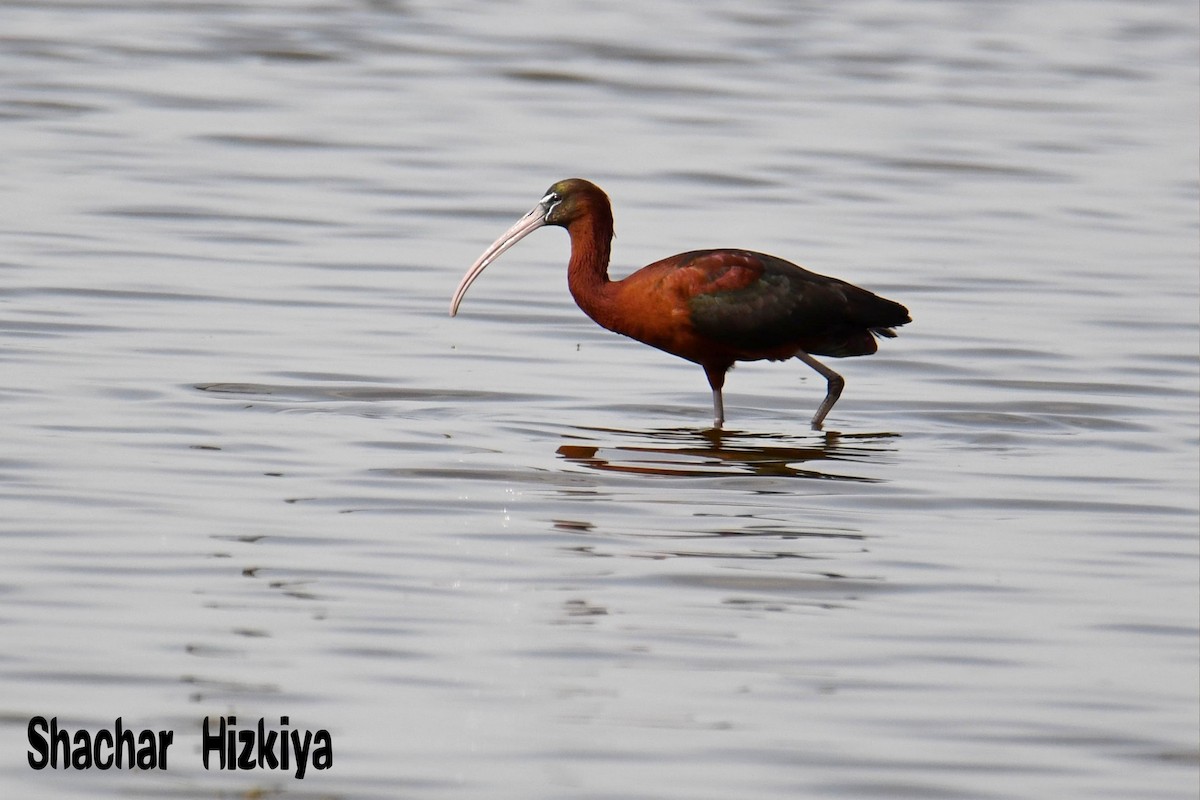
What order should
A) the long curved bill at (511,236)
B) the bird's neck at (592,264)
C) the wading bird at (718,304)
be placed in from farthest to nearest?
the long curved bill at (511,236)
the bird's neck at (592,264)
the wading bird at (718,304)

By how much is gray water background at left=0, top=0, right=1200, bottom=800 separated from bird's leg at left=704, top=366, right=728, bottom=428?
115 mm

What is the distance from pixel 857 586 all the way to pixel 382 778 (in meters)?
2.35

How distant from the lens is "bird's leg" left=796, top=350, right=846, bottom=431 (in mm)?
10908

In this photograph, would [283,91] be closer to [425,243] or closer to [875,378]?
[425,243]

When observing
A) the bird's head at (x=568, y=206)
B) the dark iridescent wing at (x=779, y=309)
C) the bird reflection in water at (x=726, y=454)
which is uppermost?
the bird's head at (x=568, y=206)

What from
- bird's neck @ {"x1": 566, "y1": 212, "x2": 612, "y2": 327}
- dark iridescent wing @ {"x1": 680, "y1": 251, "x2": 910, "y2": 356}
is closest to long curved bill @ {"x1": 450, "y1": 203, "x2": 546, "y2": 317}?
bird's neck @ {"x1": 566, "y1": 212, "x2": 612, "y2": 327}

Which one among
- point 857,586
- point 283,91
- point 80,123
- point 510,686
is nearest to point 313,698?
point 510,686

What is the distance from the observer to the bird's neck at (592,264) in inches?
431

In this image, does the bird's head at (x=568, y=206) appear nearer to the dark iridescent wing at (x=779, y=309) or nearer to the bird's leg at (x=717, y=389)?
the dark iridescent wing at (x=779, y=309)

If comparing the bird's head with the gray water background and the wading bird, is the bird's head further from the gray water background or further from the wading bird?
the gray water background

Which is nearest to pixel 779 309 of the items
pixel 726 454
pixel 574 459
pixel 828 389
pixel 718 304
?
pixel 718 304

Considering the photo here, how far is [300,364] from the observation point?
456 inches

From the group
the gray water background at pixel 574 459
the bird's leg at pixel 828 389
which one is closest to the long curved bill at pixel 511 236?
the gray water background at pixel 574 459

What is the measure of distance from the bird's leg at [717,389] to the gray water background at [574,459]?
12cm
